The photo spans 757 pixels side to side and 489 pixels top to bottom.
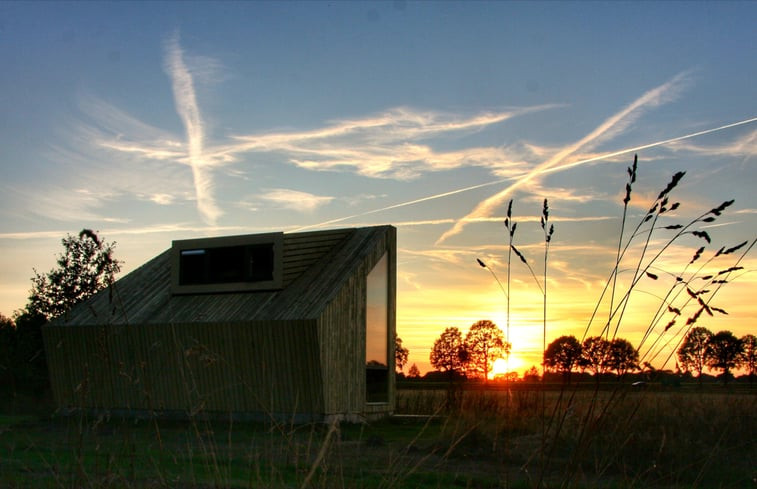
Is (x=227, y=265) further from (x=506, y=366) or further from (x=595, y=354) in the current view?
(x=595, y=354)

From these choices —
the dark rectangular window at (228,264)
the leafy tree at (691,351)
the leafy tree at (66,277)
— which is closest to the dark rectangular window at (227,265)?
the dark rectangular window at (228,264)

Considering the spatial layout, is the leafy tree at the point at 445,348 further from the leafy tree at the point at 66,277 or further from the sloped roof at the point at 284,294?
the sloped roof at the point at 284,294

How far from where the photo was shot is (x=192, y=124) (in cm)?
1803

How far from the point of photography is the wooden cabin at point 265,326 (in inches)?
645

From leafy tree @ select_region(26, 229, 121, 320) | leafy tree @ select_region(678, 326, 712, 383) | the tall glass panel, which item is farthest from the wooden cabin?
leafy tree @ select_region(678, 326, 712, 383)

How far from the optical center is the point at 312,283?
17.9 meters

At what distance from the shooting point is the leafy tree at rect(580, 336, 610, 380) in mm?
3135

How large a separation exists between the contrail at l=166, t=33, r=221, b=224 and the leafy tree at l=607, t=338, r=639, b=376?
11.6 m

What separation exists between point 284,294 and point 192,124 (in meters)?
4.46

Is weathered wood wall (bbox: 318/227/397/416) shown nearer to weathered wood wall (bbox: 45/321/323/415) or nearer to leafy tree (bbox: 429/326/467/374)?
weathered wood wall (bbox: 45/321/323/415)

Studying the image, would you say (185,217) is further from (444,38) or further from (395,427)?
(444,38)

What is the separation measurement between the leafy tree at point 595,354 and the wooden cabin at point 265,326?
12.8 m

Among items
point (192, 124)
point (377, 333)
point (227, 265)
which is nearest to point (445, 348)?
point (377, 333)

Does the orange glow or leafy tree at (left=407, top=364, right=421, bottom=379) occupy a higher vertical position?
leafy tree at (left=407, top=364, right=421, bottom=379)
